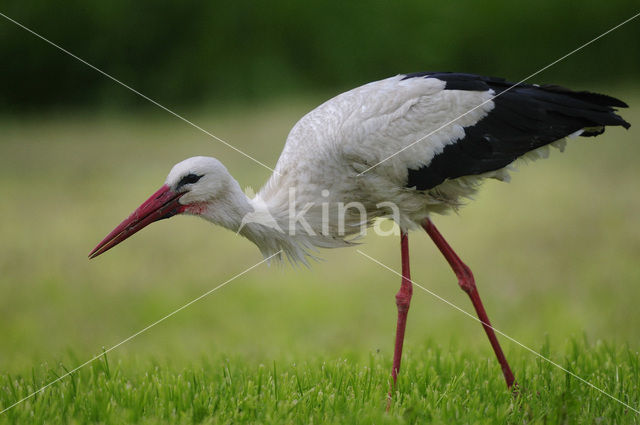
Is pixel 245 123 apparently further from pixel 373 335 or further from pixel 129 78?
pixel 373 335

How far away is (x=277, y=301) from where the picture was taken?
545 cm

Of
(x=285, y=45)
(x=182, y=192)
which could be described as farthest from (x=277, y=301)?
(x=285, y=45)

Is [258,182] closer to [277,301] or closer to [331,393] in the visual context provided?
[277,301]

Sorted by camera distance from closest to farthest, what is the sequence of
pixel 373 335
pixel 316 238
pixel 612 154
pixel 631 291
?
1. pixel 316 238
2. pixel 373 335
3. pixel 631 291
4. pixel 612 154

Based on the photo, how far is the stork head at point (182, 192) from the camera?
9.30ft

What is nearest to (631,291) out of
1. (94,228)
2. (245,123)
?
(94,228)

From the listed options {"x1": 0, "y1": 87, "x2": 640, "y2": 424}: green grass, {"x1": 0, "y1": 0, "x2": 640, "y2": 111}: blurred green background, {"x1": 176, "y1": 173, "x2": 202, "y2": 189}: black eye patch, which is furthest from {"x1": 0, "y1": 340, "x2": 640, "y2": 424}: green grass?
{"x1": 0, "y1": 0, "x2": 640, "y2": 111}: blurred green background

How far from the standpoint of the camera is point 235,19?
391 inches

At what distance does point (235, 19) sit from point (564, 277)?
6031 millimetres

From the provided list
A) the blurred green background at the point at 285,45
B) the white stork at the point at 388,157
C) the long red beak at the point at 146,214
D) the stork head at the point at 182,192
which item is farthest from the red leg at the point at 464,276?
the blurred green background at the point at 285,45

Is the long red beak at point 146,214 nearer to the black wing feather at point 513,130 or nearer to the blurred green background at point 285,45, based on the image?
the black wing feather at point 513,130

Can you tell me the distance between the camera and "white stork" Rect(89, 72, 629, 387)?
114 inches

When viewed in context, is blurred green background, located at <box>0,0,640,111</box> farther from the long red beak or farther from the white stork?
the long red beak

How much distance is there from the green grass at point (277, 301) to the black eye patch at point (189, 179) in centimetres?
67
